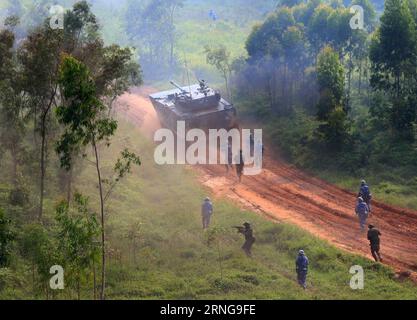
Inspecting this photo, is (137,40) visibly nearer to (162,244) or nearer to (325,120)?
(325,120)

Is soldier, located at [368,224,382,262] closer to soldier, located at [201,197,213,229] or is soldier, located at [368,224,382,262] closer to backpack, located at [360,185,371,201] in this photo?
backpack, located at [360,185,371,201]

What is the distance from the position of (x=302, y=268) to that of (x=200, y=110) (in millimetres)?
15517

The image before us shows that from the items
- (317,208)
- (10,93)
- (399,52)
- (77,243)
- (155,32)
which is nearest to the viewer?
(77,243)

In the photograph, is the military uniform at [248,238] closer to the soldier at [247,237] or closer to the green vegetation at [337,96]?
the soldier at [247,237]

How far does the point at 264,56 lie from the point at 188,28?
85.6 feet

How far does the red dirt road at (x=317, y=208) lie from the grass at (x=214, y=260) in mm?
909

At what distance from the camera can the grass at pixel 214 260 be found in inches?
683

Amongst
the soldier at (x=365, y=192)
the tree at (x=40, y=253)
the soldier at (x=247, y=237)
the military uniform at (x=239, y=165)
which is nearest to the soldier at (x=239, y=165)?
the military uniform at (x=239, y=165)

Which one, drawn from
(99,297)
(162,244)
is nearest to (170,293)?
(99,297)

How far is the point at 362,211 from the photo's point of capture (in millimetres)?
20891

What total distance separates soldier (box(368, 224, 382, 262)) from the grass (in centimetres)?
38

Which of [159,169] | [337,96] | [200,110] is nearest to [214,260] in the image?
[159,169]

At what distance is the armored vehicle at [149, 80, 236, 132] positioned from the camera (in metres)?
30.8

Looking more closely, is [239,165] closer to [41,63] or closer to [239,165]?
[239,165]
